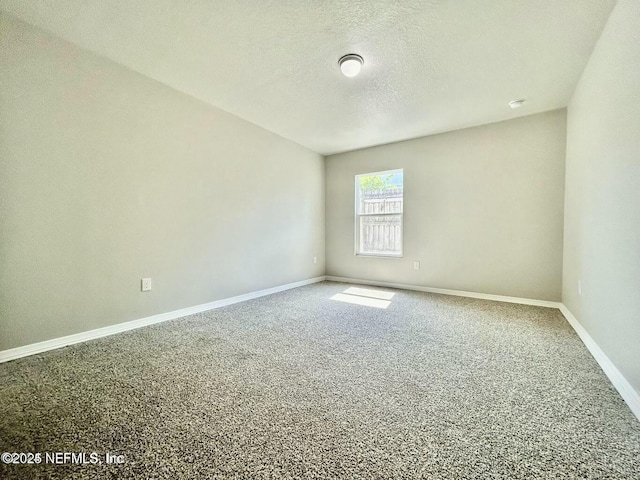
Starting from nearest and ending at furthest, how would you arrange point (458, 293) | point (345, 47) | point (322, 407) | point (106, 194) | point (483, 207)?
point (322, 407)
point (345, 47)
point (106, 194)
point (483, 207)
point (458, 293)

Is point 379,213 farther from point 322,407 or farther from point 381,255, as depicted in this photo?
point 322,407

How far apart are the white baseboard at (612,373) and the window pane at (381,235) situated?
2390 millimetres

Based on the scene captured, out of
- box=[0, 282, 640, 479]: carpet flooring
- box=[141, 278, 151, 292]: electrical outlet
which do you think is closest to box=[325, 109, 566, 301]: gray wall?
box=[0, 282, 640, 479]: carpet flooring

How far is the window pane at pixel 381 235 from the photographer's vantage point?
14.5 feet

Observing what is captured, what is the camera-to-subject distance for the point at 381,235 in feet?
15.0

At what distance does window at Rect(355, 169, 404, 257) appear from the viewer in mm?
4400

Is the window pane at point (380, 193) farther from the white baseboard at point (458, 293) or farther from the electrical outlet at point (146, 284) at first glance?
the electrical outlet at point (146, 284)

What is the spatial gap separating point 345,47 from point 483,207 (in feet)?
9.07

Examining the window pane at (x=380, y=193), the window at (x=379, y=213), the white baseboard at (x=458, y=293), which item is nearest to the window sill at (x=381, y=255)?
the window at (x=379, y=213)

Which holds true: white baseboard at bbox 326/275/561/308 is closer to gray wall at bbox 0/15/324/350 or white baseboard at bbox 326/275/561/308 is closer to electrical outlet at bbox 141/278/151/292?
gray wall at bbox 0/15/324/350

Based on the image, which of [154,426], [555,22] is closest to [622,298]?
[555,22]

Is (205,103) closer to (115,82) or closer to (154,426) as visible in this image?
(115,82)

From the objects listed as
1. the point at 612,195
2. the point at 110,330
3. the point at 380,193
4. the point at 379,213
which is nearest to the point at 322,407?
the point at 110,330

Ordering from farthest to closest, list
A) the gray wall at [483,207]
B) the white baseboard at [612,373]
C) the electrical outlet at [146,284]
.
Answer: the gray wall at [483,207]
the electrical outlet at [146,284]
the white baseboard at [612,373]
